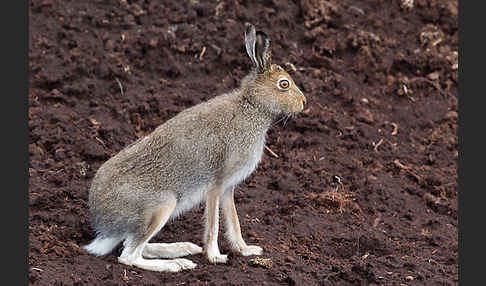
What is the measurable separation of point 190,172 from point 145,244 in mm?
925

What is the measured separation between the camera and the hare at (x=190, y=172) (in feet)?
23.3

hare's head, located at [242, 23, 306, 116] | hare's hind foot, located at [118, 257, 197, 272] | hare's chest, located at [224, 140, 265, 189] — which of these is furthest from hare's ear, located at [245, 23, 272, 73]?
hare's hind foot, located at [118, 257, 197, 272]

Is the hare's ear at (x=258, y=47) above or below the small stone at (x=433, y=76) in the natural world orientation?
above

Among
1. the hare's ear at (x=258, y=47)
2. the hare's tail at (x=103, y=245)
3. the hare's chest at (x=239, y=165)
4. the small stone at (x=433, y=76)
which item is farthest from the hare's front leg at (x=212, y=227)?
the small stone at (x=433, y=76)

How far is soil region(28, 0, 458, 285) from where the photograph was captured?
7500 mm

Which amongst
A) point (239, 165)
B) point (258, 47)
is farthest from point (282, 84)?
point (239, 165)

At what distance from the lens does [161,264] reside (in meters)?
7.16

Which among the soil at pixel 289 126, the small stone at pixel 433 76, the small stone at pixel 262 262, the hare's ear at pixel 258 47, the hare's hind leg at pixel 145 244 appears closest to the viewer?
the hare's hind leg at pixel 145 244

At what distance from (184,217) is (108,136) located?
1813 millimetres

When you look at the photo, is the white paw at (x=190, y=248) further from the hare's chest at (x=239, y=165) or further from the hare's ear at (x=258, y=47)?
the hare's ear at (x=258, y=47)

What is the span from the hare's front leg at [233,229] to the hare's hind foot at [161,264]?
634 mm

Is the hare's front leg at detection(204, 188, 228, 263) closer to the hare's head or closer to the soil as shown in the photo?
the soil

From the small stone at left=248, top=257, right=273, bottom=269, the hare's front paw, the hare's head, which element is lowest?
the hare's front paw

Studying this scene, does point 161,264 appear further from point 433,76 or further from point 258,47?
point 433,76
